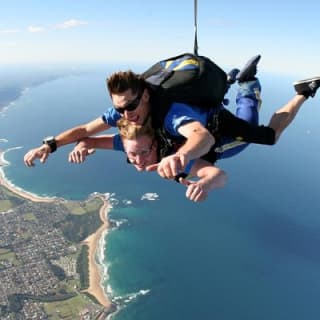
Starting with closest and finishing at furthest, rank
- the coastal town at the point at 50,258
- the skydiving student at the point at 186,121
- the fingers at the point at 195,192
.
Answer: the fingers at the point at 195,192 < the skydiving student at the point at 186,121 < the coastal town at the point at 50,258

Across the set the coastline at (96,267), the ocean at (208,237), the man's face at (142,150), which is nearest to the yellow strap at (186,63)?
the man's face at (142,150)

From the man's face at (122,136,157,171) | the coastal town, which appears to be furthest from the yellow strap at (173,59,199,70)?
the coastal town

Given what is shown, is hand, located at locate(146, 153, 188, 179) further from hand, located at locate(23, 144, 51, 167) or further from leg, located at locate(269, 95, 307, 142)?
leg, located at locate(269, 95, 307, 142)

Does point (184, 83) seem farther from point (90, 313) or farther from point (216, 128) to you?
point (90, 313)

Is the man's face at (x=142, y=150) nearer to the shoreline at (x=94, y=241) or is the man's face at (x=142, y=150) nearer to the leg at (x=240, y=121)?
the leg at (x=240, y=121)

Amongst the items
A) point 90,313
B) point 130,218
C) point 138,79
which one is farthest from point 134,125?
point 130,218

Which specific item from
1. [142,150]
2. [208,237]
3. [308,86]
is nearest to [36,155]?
[142,150]

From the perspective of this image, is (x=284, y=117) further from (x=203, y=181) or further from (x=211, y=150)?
(x=203, y=181)
